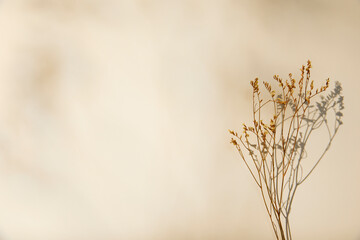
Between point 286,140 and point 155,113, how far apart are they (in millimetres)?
673

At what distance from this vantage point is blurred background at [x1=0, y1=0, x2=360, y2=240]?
181cm

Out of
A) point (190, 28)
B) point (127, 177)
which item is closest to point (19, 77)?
point (127, 177)

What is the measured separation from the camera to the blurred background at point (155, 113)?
5.94ft

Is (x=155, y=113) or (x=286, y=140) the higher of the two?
(x=155, y=113)

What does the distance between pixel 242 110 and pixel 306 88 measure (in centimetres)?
33

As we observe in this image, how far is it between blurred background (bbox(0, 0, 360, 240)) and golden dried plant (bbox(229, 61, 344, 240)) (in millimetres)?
44

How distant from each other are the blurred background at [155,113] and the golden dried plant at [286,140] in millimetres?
44

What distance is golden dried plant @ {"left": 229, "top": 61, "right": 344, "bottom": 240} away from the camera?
1804 millimetres

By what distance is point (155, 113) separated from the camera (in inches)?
72.6

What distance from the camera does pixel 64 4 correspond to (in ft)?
6.08

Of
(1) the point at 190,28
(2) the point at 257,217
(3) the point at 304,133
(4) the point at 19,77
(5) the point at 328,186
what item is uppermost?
(1) the point at 190,28

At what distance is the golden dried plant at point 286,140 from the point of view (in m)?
1.80

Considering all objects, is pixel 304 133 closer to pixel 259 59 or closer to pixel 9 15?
pixel 259 59

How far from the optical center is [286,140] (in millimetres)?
1806
